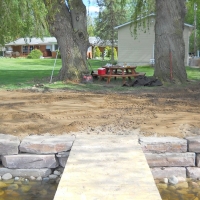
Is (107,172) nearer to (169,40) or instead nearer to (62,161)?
(62,161)

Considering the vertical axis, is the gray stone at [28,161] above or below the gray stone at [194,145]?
below

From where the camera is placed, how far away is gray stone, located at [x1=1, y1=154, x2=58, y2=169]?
5.30 m

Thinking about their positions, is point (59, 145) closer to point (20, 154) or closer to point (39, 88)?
point (20, 154)

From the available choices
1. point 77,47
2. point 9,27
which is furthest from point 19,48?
point 9,27

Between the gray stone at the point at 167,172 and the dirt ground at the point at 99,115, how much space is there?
0.70 metres

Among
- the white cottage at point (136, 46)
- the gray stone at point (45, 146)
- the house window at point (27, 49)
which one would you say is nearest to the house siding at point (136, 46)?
the white cottage at point (136, 46)

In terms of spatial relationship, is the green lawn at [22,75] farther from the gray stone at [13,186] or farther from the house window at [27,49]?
the house window at [27,49]

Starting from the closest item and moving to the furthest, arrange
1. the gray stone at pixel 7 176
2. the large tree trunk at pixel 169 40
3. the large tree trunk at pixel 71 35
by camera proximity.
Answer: the gray stone at pixel 7 176, the large tree trunk at pixel 169 40, the large tree trunk at pixel 71 35

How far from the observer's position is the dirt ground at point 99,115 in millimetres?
6164

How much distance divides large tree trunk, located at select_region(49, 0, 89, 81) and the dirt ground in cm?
382

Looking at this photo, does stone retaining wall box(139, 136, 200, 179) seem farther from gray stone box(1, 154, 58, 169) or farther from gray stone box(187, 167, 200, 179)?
gray stone box(1, 154, 58, 169)

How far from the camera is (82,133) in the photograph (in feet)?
19.7

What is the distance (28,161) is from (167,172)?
198cm

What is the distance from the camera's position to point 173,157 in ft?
17.4
